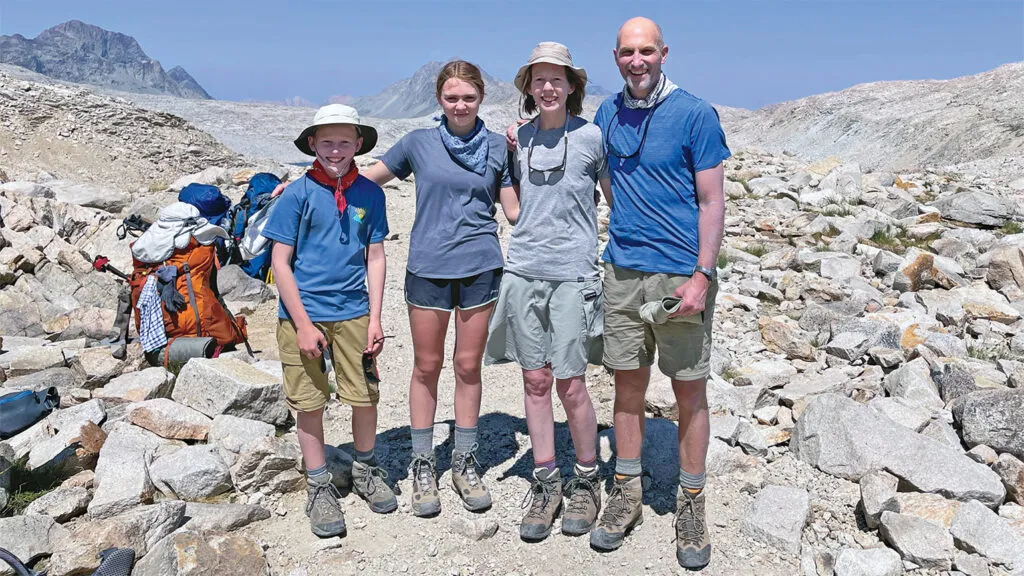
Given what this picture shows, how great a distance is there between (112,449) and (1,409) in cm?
128

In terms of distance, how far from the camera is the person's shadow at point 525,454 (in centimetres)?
445

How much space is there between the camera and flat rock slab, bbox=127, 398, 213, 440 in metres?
4.62

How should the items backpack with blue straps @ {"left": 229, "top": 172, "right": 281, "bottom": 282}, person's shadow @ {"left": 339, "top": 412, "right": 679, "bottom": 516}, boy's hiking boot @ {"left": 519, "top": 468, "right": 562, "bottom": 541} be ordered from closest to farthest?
boy's hiking boot @ {"left": 519, "top": 468, "right": 562, "bottom": 541}
person's shadow @ {"left": 339, "top": 412, "right": 679, "bottom": 516}
backpack with blue straps @ {"left": 229, "top": 172, "right": 281, "bottom": 282}

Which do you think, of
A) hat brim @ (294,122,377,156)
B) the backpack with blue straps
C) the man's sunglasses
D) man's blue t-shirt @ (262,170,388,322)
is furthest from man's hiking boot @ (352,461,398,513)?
the backpack with blue straps

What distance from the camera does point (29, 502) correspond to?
404 cm

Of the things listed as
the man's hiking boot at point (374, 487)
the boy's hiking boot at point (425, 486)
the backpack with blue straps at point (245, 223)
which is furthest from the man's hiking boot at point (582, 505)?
the backpack with blue straps at point (245, 223)

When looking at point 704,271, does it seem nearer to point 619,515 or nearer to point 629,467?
point 629,467

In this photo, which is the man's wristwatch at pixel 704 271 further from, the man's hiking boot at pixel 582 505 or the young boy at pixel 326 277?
the young boy at pixel 326 277

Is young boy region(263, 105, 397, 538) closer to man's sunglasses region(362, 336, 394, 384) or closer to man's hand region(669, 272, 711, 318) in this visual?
man's sunglasses region(362, 336, 394, 384)

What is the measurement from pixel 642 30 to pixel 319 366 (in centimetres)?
238

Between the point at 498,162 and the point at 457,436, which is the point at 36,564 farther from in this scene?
the point at 498,162

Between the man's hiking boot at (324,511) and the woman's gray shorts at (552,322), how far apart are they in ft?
4.24

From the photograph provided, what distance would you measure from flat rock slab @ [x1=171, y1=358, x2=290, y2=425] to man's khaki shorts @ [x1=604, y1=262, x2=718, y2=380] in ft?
8.89

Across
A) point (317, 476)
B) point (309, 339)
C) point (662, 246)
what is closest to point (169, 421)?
point (317, 476)
